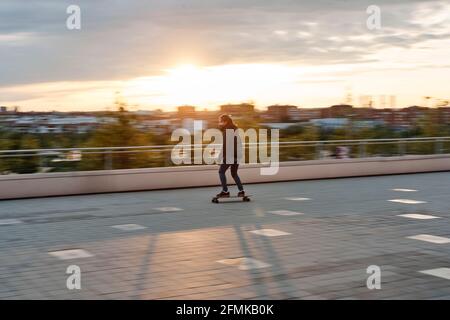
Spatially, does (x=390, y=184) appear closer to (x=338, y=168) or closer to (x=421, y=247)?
(x=338, y=168)

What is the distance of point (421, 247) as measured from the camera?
28.3 feet

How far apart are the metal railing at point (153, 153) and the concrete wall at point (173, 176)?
357mm

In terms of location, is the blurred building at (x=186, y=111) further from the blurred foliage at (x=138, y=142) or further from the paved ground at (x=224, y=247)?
the paved ground at (x=224, y=247)

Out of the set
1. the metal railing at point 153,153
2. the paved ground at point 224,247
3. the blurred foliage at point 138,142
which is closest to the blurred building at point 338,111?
the blurred foliage at point 138,142

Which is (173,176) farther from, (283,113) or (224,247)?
(224,247)

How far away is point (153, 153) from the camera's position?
1750 centimetres

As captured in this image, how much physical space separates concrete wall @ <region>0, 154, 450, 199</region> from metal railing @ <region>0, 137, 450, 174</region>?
357mm

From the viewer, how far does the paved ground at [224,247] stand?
6465mm

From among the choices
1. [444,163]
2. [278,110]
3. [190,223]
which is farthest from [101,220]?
[444,163]

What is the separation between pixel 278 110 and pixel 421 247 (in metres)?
13.6

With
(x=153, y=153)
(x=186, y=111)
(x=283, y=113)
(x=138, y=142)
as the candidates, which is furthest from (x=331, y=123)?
(x=153, y=153)

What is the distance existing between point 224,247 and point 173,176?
8.47m

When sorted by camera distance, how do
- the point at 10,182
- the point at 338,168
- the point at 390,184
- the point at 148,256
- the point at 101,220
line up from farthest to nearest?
1. the point at 338,168
2. the point at 390,184
3. the point at 10,182
4. the point at 101,220
5. the point at 148,256

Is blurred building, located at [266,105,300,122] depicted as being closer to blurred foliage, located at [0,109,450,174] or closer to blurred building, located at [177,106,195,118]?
blurred foliage, located at [0,109,450,174]
